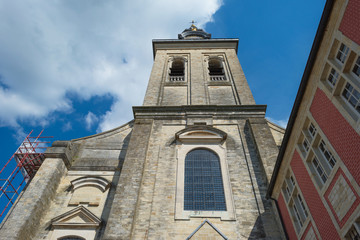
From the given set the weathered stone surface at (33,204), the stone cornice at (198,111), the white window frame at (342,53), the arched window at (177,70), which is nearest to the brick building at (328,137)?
the white window frame at (342,53)

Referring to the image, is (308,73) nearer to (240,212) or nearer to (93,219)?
(240,212)

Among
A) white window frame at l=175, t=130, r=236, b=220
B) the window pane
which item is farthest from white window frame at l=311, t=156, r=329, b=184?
white window frame at l=175, t=130, r=236, b=220

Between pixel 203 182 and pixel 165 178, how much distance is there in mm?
1586

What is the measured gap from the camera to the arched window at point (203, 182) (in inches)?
417

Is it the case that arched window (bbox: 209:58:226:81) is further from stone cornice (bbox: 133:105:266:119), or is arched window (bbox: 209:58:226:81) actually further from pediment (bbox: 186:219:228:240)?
pediment (bbox: 186:219:228:240)

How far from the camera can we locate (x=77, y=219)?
10.3 m

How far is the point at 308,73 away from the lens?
25.8 ft

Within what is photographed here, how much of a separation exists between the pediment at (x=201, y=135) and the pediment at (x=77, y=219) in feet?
16.9

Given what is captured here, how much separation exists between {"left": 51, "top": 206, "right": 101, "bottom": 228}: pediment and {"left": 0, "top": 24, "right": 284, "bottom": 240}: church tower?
35mm

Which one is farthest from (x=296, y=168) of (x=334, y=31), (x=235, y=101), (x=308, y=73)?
(x=235, y=101)

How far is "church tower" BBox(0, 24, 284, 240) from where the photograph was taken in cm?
967

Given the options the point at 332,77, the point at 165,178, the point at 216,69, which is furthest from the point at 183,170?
the point at 216,69

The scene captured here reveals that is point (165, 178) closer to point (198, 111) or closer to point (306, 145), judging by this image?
point (198, 111)

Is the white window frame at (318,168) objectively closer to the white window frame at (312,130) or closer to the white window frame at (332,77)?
the white window frame at (312,130)
